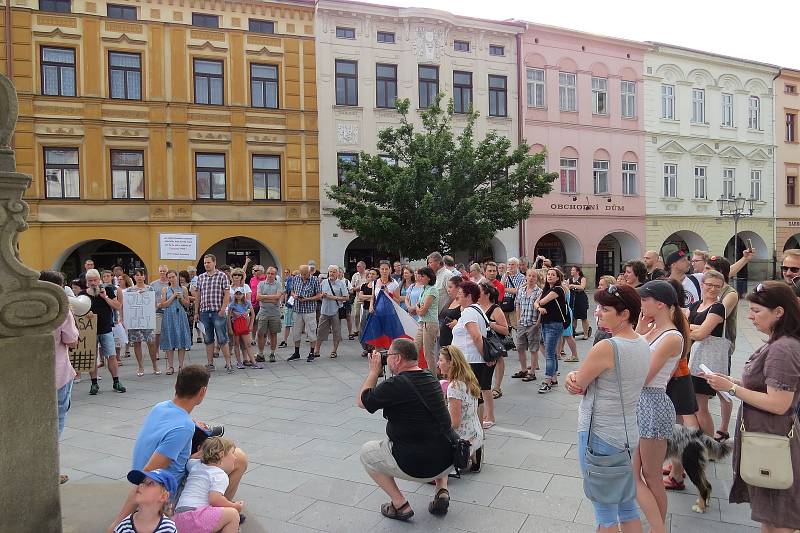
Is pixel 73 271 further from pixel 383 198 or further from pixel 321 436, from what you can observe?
pixel 321 436

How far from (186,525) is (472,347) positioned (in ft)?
11.7

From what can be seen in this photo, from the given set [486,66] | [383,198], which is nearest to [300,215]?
[383,198]

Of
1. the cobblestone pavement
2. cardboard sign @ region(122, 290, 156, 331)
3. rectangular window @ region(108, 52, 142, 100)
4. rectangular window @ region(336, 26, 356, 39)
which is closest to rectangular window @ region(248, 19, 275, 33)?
rectangular window @ region(336, 26, 356, 39)

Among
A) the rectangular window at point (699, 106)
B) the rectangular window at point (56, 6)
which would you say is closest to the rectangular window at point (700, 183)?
the rectangular window at point (699, 106)

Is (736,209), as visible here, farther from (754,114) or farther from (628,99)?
(754,114)

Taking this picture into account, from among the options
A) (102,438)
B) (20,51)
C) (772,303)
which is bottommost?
(102,438)

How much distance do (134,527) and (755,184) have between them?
A: 37965 millimetres

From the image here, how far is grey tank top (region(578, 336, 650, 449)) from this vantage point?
339 centimetres

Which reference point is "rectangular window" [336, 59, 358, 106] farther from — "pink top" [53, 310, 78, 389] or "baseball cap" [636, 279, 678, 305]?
"baseball cap" [636, 279, 678, 305]

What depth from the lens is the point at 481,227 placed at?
1981cm

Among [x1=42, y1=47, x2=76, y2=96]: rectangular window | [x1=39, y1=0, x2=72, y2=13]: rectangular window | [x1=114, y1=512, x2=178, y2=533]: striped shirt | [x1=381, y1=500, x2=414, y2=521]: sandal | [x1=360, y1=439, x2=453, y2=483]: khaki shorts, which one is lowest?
[x1=381, y1=500, x2=414, y2=521]: sandal

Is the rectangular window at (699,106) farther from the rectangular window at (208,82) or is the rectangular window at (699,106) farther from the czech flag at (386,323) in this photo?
the czech flag at (386,323)

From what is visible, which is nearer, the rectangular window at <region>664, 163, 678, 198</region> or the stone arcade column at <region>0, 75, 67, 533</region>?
the stone arcade column at <region>0, 75, 67, 533</region>

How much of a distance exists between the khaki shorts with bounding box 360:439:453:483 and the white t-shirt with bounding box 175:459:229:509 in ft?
3.68
